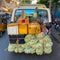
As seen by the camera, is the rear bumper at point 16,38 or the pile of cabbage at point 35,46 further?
the rear bumper at point 16,38

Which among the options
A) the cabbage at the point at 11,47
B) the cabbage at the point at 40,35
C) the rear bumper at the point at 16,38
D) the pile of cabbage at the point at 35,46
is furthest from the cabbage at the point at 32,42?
the cabbage at the point at 11,47

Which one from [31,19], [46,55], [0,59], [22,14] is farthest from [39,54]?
[22,14]

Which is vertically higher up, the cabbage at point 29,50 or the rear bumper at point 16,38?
the rear bumper at point 16,38

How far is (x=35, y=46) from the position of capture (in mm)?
5883

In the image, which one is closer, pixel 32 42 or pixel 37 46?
pixel 37 46

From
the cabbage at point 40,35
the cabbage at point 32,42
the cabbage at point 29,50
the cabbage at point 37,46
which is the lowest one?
the cabbage at point 29,50

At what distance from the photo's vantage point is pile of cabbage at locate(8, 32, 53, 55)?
589cm

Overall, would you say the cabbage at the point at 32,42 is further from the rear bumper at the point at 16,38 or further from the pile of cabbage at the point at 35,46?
the rear bumper at the point at 16,38

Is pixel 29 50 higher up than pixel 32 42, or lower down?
lower down

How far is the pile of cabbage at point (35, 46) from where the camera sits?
589cm

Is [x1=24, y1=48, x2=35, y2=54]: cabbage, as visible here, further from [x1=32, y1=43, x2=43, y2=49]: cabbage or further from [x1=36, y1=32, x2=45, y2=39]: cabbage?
[x1=36, y1=32, x2=45, y2=39]: cabbage

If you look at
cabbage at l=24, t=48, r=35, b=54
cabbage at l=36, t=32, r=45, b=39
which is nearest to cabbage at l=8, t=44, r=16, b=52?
cabbage at l=24, t=48, r=35, b=54

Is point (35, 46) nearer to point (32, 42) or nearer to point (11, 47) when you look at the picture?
point (32, 42)

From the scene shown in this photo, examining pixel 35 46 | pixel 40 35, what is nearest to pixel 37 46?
pixel 35 46
